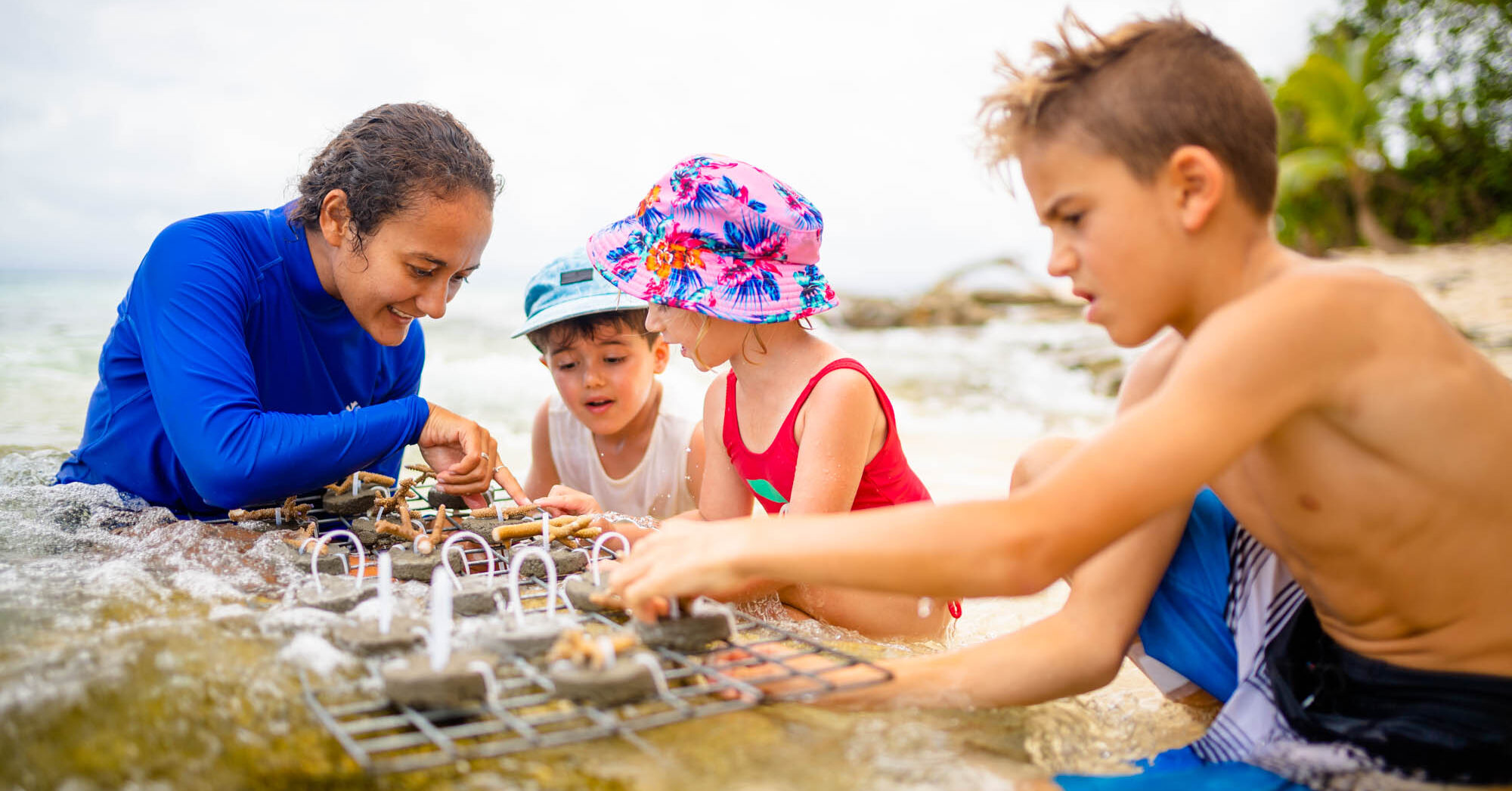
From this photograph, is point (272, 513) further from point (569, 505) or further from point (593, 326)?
→ point (593, 326)

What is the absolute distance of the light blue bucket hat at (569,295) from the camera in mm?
3924

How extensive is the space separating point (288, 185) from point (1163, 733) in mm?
3347

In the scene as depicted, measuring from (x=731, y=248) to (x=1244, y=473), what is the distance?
1.62 metres

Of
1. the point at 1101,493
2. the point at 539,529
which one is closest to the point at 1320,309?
the point at 1101,493

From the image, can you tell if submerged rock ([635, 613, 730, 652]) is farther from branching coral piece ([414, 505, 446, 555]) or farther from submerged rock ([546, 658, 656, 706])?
branching coral piece ([414, 505, 446, 555])

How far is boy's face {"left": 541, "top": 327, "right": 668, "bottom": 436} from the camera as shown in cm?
407

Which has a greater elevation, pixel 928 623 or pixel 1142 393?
pixel 1142 393

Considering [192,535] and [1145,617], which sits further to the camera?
[192,535]

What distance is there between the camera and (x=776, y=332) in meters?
3.27

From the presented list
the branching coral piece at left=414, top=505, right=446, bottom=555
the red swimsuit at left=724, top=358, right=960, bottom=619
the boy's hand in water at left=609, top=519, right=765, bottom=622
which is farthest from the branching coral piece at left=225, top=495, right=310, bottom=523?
the boy's hand in water at left=609, top=519, right=765, bottom=622

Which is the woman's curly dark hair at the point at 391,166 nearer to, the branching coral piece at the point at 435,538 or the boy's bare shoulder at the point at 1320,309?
the branching coral piece at the point at 435,538

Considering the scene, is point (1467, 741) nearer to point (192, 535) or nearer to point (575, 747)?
point (575, 747)

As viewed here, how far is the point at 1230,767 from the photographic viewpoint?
1.82m

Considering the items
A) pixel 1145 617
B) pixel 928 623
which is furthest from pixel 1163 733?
pixel 928 623
